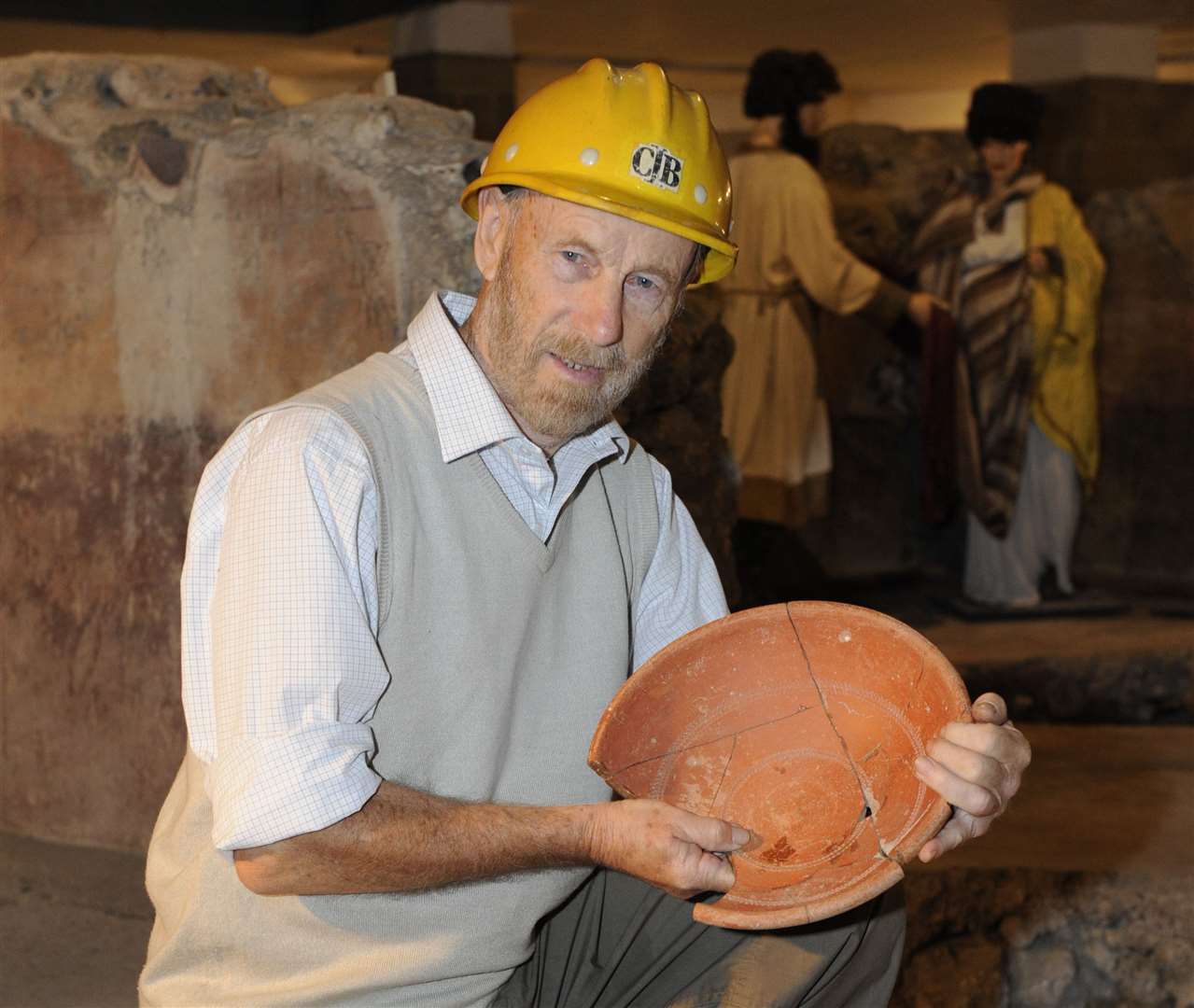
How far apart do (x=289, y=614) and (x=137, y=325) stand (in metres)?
1.92

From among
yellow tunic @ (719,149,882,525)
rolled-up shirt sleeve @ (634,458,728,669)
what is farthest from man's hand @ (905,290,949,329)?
rolled-up shirt sleeve @ (634,458,728,669)

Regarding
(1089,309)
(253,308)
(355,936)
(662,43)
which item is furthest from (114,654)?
(662,43)

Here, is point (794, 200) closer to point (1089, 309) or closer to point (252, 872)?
point (1089, 309)

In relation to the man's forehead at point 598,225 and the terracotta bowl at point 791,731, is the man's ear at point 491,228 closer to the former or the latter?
the man's forehead at point 598,225

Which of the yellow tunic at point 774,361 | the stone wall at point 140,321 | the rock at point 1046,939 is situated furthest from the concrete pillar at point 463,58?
the rock at point 1046,939

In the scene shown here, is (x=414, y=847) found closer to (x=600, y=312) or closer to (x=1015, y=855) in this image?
(x=600, y=312)

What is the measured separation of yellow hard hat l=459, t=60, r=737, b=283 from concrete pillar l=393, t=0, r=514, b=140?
739 centimetres

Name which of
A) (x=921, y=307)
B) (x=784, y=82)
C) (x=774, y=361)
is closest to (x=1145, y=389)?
(x=921, y=307)

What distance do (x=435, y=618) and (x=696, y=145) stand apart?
2.48 ft

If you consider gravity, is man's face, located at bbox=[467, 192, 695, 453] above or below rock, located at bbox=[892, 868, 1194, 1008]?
above

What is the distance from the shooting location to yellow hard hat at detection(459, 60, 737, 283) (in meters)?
2.01

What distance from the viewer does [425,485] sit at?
1.88 m

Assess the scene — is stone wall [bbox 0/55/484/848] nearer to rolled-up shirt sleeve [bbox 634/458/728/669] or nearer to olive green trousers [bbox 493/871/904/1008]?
rolled-up shirt sleeve [bbox 634/458/728/669]

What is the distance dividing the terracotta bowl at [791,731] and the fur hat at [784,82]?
4642 mm
